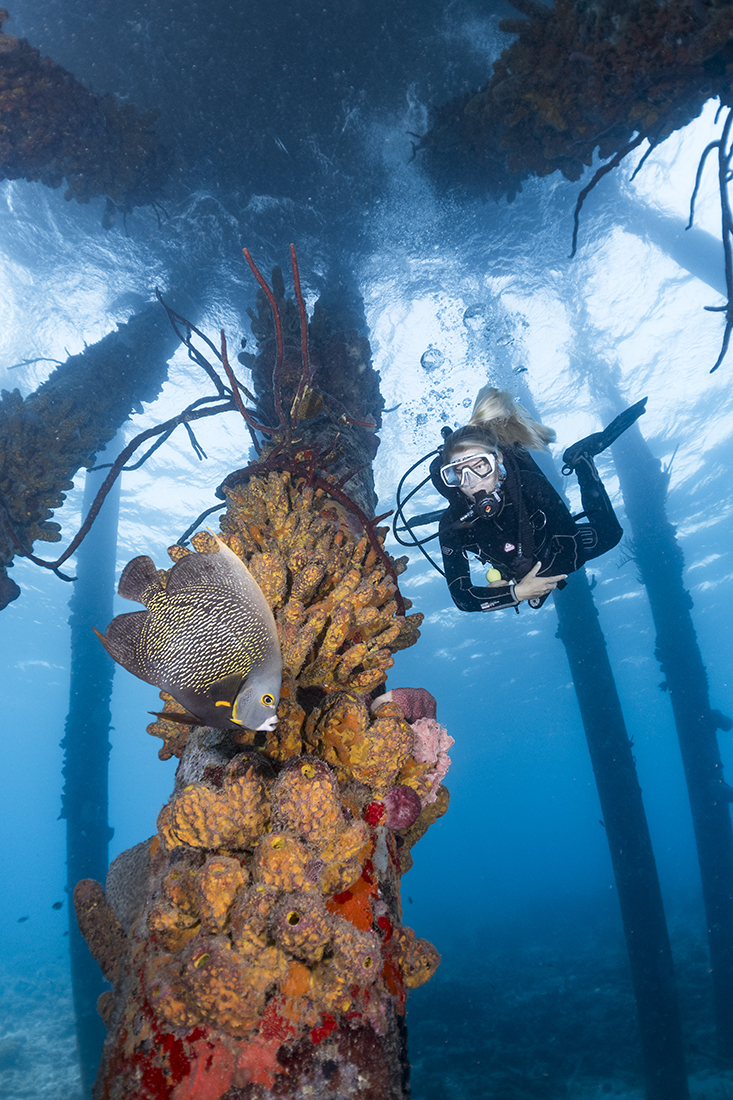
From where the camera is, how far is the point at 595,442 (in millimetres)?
5094

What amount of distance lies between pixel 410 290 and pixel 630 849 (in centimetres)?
1249

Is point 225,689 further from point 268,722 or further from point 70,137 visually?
point 70,137

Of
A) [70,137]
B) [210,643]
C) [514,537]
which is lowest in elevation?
[210,643]

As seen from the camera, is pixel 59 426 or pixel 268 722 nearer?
pixel 268 722

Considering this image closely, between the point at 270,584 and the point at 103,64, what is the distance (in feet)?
32.8

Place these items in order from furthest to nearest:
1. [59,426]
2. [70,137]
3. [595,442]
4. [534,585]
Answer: [70,137], [59,426], [595,442], [534,585]

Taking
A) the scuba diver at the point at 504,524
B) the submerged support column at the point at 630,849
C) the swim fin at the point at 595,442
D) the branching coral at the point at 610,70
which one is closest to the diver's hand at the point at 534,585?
the scuba diver at the point at 504,524

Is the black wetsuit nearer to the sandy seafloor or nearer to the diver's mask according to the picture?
the diver's mask

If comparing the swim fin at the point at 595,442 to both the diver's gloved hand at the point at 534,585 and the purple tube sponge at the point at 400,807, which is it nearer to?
the diver's gloved hand at the point at 534,585

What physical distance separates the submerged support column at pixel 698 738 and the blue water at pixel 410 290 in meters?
2.24

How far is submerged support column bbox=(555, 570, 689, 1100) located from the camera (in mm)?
7828

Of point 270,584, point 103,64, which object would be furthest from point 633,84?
point 103,64

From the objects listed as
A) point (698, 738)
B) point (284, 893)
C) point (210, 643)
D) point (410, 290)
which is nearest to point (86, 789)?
point (284, 893)

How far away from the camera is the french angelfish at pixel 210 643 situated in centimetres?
142
